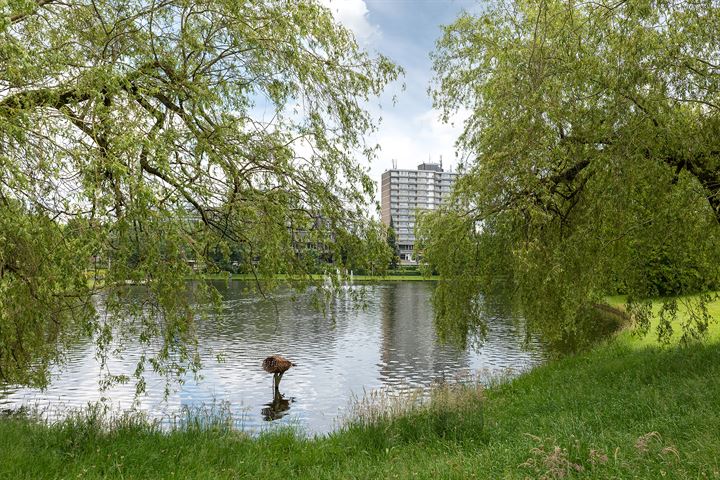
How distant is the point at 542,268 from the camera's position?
12.0m

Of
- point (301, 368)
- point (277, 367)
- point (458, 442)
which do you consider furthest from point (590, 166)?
point (301, 368)

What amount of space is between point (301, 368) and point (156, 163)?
16.0 m

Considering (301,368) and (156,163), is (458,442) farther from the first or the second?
(301,368)

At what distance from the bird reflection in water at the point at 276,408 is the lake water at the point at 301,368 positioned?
3 cm

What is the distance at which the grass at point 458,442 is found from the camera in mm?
6504

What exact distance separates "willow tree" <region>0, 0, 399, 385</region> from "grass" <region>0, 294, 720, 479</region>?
1.29 m

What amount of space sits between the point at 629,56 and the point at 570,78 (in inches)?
39.0

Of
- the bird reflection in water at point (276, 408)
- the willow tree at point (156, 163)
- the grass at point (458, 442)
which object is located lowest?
the bird reflection in water at point (276, 408)

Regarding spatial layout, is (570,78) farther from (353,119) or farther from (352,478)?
(352,478)

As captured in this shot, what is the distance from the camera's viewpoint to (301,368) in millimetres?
20891

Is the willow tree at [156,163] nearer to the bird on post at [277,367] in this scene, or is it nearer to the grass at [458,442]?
the grass at [458,442]

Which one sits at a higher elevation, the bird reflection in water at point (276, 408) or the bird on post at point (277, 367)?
the bird on post at point (277, 367)

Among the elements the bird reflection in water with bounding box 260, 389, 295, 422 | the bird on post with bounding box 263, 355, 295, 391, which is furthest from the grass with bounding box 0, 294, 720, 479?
the bird on post with bounding box 263, 355, 295, 391

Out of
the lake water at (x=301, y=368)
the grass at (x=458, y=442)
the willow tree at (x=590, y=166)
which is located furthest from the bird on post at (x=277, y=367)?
the grass at (x=458, y=442)
